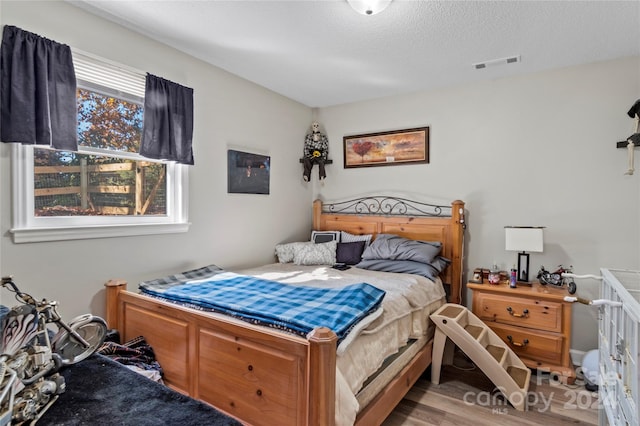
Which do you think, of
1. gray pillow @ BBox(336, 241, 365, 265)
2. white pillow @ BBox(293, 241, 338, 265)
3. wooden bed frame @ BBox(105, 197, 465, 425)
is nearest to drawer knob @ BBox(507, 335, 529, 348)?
wooden bed frame @ BBox(105, 197, 465, 425)

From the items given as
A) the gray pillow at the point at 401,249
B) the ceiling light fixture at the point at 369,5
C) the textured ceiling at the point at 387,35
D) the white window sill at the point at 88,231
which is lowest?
the gray pillow at the point at 401,249

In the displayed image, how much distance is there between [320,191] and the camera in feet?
13.8

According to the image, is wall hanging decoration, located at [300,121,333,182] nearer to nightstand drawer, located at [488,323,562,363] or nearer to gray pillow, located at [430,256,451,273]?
gray pillow, located at [430,256,451,273]

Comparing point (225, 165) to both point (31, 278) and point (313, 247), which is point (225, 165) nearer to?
point (313, 247)

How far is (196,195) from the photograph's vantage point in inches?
111

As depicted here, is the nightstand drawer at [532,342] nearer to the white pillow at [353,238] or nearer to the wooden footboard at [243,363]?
the wooden footboard at [243,363]

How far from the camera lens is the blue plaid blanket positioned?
1.56 metres

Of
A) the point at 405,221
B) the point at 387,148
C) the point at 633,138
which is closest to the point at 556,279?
the point at 633,138

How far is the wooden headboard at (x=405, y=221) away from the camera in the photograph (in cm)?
319

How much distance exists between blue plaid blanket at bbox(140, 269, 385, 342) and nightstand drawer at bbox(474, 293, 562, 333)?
132 centimetres

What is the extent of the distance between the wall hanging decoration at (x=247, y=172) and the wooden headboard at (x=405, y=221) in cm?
83

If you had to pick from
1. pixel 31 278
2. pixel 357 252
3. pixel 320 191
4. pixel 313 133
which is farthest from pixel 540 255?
pixel 31 278

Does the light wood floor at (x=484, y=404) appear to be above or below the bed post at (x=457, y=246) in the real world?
below

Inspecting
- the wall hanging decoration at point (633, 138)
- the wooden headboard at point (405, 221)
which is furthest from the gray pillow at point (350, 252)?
the wall hanging decoration at point (633, 138)
